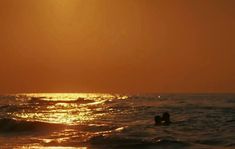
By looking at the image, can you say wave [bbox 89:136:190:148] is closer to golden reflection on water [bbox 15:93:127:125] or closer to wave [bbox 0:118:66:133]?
wave [bbox 0:118:66:133]

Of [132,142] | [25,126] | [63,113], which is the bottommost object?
[132,142]

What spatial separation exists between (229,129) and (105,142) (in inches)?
338

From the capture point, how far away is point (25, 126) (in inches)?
1507

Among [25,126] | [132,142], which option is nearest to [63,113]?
[25,126]

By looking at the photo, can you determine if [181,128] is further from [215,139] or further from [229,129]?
Result: [215,139]

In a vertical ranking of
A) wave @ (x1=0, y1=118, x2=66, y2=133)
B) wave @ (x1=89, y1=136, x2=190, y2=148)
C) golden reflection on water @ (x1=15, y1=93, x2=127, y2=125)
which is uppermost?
golden reflection on water @ (x1=15, y1=93, x2=127, y2=125)

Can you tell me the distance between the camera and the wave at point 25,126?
36844 mm

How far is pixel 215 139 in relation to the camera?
2745 cm

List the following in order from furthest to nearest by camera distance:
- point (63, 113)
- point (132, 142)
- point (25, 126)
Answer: point (63, 113)
point (25, 126)
point (132, 142)

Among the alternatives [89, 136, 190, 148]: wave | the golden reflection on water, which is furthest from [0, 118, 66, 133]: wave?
[89, 136, 190, 148]: wave

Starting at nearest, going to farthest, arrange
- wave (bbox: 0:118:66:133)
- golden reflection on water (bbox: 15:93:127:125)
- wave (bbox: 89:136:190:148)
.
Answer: wave (bbox: 89:136:190:148) < wave (bbox: 0:118:66:133) < golden reflection on water (bbox: 15:93:127:125)

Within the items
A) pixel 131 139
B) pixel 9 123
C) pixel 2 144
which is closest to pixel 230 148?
pixel 131 139

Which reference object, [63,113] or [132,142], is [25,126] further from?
[63,113]

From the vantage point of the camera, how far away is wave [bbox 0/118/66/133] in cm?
3684
